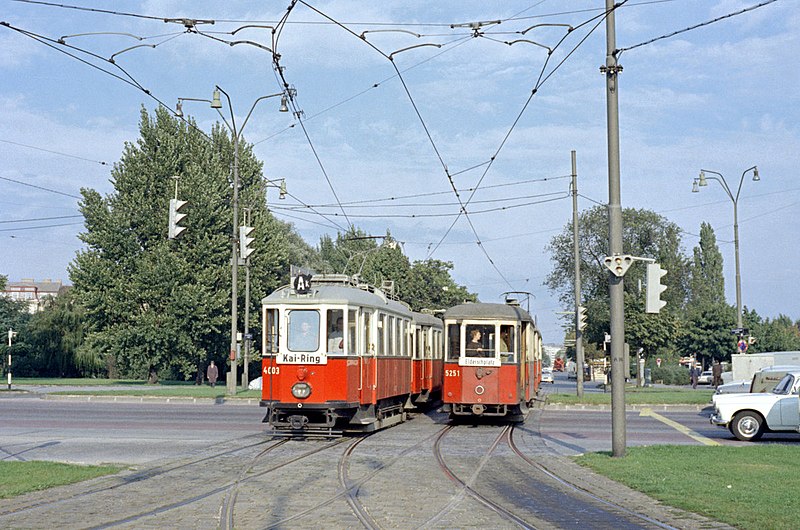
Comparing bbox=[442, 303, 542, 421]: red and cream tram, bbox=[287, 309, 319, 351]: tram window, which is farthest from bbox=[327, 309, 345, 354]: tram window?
bbox=[442, 303, 542, 421]: red and cream tram

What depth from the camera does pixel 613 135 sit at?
17.1 meters

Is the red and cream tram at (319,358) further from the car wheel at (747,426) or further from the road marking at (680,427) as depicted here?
the car wheel at (747,426)

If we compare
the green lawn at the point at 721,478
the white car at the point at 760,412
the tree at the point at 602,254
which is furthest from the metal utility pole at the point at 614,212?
the tree at the point at 602,254

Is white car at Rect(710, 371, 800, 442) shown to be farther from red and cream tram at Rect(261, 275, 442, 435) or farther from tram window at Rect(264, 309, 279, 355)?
tram window at Rect(264, 309, 279, 355)

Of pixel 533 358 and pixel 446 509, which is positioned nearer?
pixel 446 509

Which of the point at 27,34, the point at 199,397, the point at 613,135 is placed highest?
the point at 27,34

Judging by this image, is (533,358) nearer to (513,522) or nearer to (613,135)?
(613,135)

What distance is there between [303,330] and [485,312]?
6.05 metres

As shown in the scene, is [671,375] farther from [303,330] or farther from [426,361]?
[303,330]

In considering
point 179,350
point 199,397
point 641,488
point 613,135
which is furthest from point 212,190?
point 641,488

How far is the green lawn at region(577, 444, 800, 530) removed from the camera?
10.6m

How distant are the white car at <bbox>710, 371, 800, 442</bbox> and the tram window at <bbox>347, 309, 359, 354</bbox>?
27.2ft

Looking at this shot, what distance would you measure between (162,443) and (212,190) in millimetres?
35099

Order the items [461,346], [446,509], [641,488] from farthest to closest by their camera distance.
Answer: [461,346], [641,488], [446,509]
